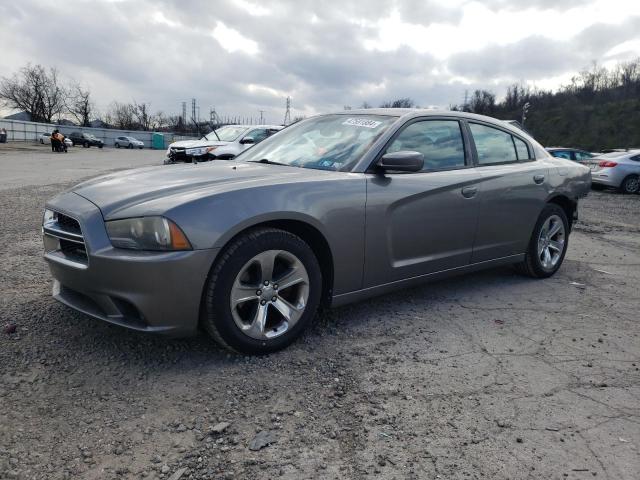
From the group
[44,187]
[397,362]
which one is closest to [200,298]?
[397,362]

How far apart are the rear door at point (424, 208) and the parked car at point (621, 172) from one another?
42.2ft

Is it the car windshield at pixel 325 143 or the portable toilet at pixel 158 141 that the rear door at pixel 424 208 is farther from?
the portable toilet at pixel 158 141

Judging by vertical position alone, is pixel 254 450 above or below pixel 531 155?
below

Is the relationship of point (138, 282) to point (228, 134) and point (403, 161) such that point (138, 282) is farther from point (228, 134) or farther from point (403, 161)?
point (228, 134)

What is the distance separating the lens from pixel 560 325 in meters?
3.71

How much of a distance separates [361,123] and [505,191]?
4.57 feet

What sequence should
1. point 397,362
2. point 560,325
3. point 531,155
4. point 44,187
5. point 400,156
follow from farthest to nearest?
point 44,187, point 531,155, point 560,325, point 400,156, point 397,362

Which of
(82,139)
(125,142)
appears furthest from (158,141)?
(82,139)

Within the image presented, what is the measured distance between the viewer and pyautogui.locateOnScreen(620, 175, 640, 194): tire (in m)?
14.8

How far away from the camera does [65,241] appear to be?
2.89m

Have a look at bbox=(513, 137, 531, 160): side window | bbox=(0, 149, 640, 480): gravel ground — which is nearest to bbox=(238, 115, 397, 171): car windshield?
bbox=(0, 149, 640, 480): gravel ground

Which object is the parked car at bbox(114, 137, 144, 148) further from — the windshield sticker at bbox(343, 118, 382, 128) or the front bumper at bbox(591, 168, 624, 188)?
the windshield sticker at bbox(343, 118, 382, 128)

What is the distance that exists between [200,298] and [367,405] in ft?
3.35

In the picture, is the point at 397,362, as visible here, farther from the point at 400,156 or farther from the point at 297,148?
the point at 297,148
